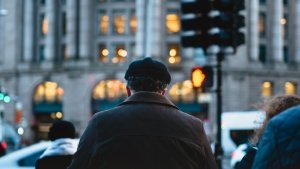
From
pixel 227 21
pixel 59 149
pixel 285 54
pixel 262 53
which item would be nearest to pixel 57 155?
pixel 59 149

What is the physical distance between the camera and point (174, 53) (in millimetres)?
61531

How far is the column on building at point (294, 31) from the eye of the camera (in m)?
62.5

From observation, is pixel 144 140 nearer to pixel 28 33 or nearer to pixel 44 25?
pixel 28 33

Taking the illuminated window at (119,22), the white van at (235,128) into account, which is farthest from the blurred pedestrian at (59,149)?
the illuminated window at (119,22)

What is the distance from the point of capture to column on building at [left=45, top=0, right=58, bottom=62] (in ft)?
206

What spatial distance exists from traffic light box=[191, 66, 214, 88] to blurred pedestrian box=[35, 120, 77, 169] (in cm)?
597

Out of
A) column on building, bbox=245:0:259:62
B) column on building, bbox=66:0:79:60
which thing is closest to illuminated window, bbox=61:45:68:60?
column on building, bbox=66:0:79:60

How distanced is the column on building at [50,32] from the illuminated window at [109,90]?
6.26 m

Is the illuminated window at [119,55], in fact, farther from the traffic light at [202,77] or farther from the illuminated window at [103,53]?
the traffic light at [202,77]

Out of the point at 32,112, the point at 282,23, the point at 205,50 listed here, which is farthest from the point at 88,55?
the point at 205,50

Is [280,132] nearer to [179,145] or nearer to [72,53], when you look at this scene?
[179,145]

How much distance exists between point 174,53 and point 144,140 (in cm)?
5794

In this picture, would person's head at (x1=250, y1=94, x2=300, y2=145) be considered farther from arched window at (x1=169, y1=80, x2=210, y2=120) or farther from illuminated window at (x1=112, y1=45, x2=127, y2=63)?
illuminated window at (x1=112, y1=45, x2=127, y2=63)

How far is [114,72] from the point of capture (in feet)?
198
